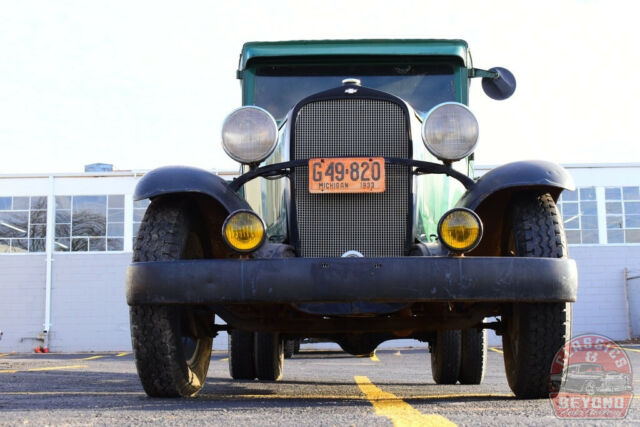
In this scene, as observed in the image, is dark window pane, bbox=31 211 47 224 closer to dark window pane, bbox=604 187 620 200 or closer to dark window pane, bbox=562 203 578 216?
dark window pane, bbox=562 203 578 216

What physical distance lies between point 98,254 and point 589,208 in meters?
15.3

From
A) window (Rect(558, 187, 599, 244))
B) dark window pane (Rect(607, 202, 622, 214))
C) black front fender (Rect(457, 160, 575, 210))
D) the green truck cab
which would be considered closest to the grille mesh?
the green truck cab

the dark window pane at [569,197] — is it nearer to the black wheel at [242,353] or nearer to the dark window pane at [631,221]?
the dark window pane at [631,221]

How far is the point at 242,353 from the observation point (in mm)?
6898

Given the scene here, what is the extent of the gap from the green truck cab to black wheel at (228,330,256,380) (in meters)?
1.89

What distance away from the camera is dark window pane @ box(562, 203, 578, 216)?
25.4 m

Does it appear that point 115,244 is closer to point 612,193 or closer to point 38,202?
point 38,202

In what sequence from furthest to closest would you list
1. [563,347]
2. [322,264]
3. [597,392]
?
[597,392], [563,347], [322,264]

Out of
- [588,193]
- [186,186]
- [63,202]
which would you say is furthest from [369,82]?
[63,202]

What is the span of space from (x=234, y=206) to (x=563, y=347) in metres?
1.82

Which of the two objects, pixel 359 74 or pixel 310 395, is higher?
pixel 359 74

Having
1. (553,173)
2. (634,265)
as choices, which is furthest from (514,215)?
(634,265)

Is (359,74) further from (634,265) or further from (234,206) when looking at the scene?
(634,265)

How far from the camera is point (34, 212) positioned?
86.5 ft
